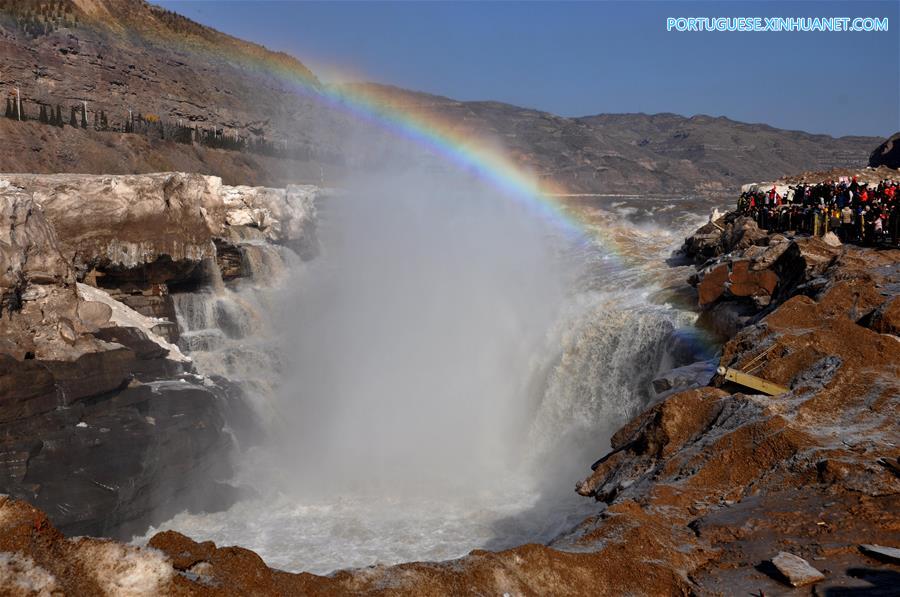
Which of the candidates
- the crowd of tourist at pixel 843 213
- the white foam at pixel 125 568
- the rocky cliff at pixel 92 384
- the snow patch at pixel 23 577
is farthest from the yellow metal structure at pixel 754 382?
the rocky cliff at pixel 92 384

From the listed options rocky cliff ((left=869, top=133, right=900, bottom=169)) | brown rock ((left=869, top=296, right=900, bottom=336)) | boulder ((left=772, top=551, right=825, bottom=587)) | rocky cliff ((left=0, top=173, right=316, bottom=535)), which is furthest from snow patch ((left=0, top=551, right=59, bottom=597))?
rocky cliff ((left=869, top=133, right=900, bottom=169))

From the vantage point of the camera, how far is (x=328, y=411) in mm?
21672

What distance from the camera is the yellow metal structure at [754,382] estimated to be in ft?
30.9

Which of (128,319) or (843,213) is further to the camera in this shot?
(128,319)

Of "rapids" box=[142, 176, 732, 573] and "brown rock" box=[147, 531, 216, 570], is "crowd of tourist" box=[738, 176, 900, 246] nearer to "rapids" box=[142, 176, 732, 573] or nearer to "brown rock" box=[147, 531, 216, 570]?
"rapids" box=[142, 176, 732, 573]

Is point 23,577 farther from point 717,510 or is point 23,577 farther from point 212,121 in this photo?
point 212,121

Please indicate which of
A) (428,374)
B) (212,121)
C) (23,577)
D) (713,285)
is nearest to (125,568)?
(23,577)

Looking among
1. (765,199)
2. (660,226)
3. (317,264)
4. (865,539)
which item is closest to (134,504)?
(865,539)

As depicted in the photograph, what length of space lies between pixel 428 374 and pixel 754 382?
13596 mm

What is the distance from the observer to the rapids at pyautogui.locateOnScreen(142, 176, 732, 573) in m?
14.8

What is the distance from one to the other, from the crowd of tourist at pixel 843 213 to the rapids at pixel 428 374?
3.50 m

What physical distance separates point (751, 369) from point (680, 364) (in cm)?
566

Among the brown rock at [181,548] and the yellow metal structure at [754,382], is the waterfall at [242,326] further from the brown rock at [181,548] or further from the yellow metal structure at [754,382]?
the brown rock at [181,548]

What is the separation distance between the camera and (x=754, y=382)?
31.6 feet
